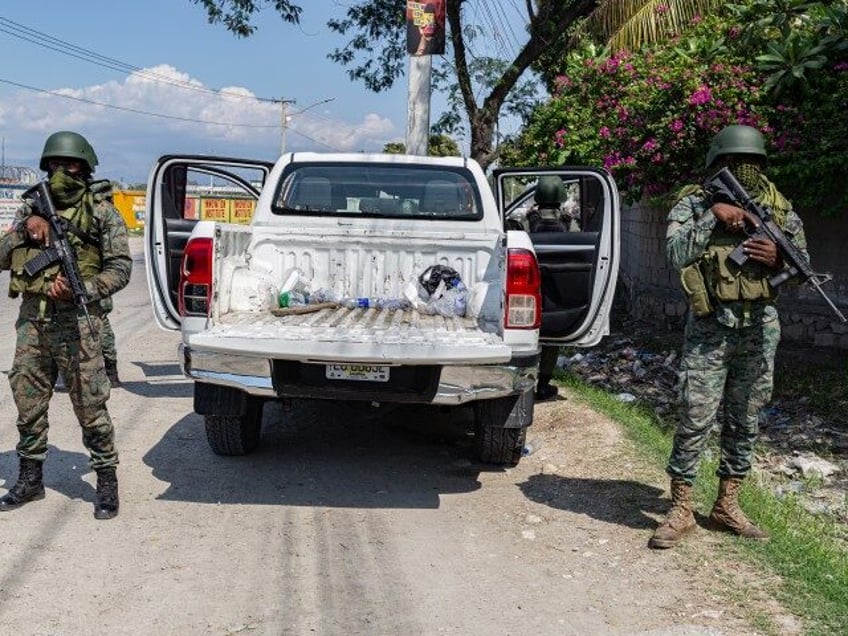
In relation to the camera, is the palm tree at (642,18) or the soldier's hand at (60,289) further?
the palm tree at (642,18)

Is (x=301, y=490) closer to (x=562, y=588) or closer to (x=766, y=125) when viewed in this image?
(x=562, y=588)

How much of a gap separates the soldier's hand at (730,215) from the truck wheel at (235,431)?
→ 9.34ft

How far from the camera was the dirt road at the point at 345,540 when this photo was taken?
12.0 feet

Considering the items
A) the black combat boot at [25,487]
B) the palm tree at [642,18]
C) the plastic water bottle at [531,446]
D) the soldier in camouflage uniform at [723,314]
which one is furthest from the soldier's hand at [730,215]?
the palm tree at [642,18]

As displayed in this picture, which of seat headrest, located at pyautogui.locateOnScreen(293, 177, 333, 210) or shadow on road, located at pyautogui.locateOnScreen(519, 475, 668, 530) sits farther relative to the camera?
seat headrest, located at pyautogui.locateOnScreen(293, 177, 333, 210)

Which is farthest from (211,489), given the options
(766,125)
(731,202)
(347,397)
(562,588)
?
(766,125)

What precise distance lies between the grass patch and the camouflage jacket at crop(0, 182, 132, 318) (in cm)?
322

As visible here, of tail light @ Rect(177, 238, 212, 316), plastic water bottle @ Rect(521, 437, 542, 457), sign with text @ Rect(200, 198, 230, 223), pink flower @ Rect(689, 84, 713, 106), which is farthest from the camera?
sign with text @ Rect(200, 198, 230, 223)

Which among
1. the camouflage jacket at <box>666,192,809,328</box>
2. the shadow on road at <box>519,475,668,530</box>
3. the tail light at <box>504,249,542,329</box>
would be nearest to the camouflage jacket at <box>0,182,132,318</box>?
the tail light at <box>504,249,542,329</box>

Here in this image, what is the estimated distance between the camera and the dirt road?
365 centimetres

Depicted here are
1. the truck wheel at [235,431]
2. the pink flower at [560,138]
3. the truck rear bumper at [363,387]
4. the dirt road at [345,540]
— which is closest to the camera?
the dirt road at [345,540]

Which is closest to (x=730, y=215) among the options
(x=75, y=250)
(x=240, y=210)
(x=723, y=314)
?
(x=723, y=314)

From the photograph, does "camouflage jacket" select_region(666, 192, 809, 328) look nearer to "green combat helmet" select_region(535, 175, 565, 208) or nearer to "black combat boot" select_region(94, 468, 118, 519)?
"black combat boot" select_region(94, 468, 118, 519)

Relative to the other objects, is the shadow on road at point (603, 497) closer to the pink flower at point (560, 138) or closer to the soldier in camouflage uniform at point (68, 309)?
the soldier in camouflage uniform at point (68, 309)
